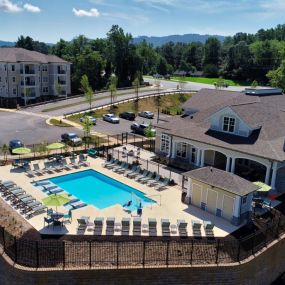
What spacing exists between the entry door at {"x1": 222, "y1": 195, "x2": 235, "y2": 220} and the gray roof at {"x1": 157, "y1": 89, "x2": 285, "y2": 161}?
238 inches

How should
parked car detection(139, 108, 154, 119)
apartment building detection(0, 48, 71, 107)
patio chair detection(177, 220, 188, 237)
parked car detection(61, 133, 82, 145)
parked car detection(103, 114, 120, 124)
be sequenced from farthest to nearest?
apartment building detection(0, 48, 71, 107), parked car detection(139, 108, 154, 119), parked car detection(103, 114, 120, 124), parked car detection(61, 133, 82, 145), patio chair detection(177, 220, 188, 237)

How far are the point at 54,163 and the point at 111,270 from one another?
17342mm

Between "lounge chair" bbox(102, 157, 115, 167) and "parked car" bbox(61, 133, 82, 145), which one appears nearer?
"lounge chair" bbox(102, 157, 115, 167)

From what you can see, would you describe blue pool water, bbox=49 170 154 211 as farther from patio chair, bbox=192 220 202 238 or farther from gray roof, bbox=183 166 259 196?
patio chair, bbox=192 220 202 238

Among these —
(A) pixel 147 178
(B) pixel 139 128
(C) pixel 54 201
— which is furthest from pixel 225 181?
(B) pixel 139 128

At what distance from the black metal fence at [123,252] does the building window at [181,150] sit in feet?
47.6

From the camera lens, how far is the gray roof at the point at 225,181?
69.3 ft

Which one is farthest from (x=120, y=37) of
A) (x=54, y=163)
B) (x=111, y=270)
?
(x=111, y=270)

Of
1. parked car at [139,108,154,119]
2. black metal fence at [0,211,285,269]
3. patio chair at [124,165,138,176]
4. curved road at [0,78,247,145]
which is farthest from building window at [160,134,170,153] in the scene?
parked car at [139,108,154,119]

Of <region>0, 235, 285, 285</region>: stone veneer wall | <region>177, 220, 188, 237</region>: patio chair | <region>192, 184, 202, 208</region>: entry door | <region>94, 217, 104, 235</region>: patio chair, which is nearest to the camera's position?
<region>0, 235, 285, 285</region>: stone veneer wall

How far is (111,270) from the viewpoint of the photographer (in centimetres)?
1662

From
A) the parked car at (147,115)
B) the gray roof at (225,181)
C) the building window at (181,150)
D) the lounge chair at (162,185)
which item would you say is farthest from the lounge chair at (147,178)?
the parked car at (147,115)

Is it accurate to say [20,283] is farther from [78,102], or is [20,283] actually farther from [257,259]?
[78,102]

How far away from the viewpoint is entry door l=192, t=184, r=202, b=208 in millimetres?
23297
